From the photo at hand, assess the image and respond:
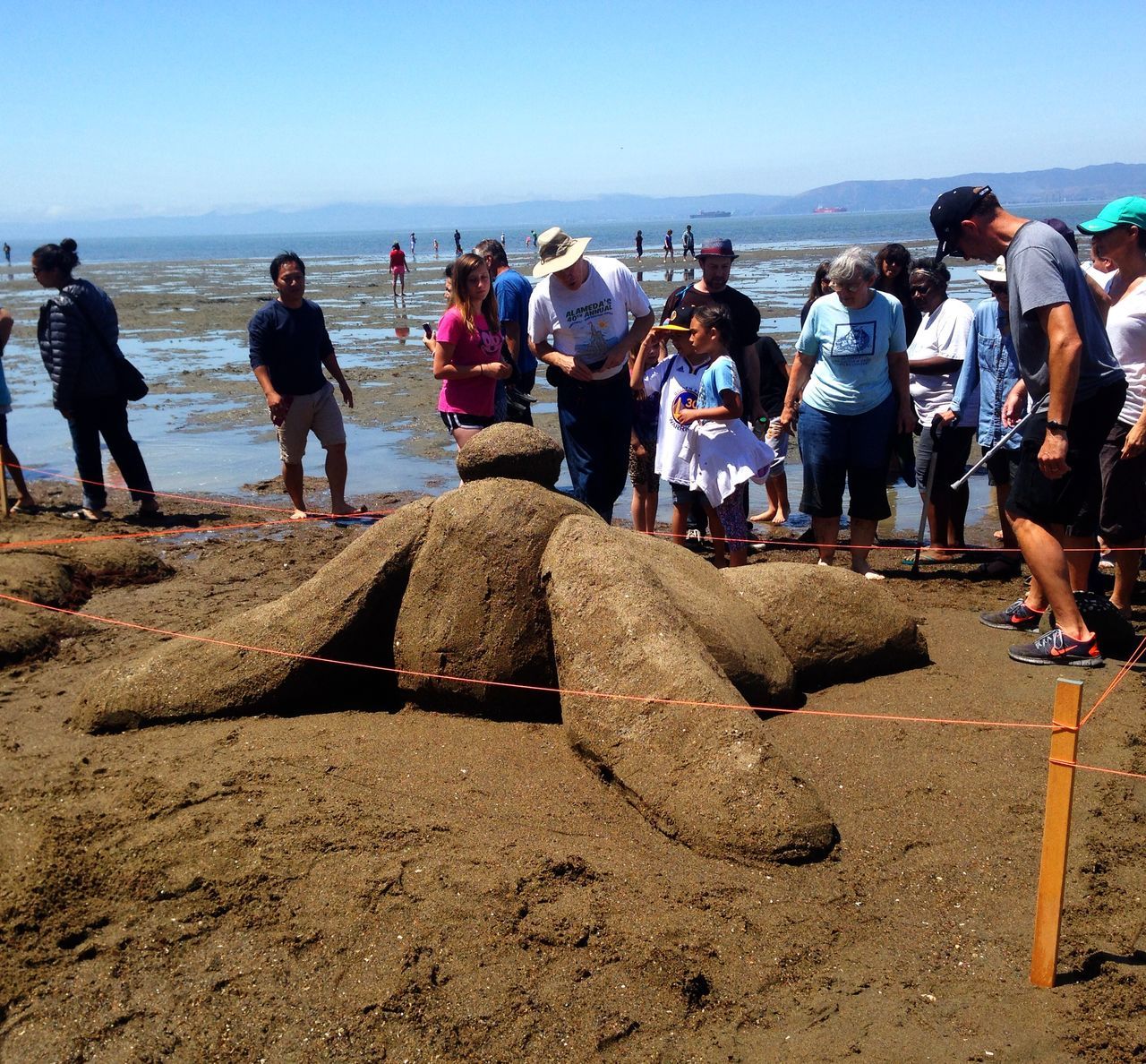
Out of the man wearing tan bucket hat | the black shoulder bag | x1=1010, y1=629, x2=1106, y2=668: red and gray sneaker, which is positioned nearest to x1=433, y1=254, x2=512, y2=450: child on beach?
the man wearing tan bucket hat

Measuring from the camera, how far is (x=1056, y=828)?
2.99m

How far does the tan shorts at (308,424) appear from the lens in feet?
27.5

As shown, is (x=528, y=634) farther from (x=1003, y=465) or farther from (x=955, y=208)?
(x=1003, y=465)

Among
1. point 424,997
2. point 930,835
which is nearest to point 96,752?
point 424,997

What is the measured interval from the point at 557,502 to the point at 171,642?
6.04 ft

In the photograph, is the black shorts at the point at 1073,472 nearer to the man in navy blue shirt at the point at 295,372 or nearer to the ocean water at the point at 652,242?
the man in navy blue shirt at the point at 295,372

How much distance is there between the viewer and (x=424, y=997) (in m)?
3.07

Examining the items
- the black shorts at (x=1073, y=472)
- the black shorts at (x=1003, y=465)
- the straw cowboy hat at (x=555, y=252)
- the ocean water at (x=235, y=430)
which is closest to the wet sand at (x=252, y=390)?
the ocean water at (x=235, y=430)

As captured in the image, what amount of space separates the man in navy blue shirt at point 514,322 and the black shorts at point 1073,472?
119 inches

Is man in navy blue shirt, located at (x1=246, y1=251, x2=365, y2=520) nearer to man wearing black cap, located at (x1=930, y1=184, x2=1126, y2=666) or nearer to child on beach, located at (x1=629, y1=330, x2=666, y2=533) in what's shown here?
child on beach, located at (x1=629, y1=330, x2=666, y2=533)

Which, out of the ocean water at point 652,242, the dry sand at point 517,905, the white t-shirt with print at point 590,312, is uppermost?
the ocean water at point 652,242

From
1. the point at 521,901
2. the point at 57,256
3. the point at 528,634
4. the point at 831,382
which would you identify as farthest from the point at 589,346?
the point at 57,256

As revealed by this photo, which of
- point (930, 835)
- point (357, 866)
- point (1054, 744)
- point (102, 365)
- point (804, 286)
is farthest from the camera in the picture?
point (804, 286)

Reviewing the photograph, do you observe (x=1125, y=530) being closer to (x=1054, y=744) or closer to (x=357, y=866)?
(x=1054, y=744)
